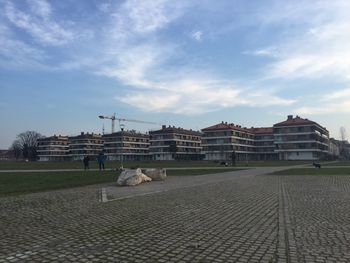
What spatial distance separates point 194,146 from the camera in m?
Answer: 177

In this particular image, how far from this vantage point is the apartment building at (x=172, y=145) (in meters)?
160

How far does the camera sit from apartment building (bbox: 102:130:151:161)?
17788cm

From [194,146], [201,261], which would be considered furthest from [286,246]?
[194,146]

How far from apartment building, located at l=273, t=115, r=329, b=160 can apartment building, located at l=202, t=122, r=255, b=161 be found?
617 inches

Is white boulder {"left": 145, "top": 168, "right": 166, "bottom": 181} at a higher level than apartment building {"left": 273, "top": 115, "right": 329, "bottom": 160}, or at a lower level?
lower

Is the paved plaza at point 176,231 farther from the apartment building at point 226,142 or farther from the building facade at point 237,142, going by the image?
the apartment building at point 226,142

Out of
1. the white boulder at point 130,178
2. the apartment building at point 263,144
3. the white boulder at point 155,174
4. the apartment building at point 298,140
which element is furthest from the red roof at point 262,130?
the white boulder at point 130,178

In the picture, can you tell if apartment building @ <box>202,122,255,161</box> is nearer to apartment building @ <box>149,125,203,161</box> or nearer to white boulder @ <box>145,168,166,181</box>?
apartment building @ <box>149,125,203,161</box>

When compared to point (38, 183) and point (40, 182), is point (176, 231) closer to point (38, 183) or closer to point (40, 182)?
point (38, 183)

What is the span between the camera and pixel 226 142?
144m

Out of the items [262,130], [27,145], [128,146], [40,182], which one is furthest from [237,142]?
[40,182]

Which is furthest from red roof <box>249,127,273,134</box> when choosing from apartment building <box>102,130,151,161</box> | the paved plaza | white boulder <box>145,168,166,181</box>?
the paved plaza

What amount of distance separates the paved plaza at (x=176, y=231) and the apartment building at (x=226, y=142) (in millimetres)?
128689

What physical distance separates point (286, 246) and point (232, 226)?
6.94 feet
